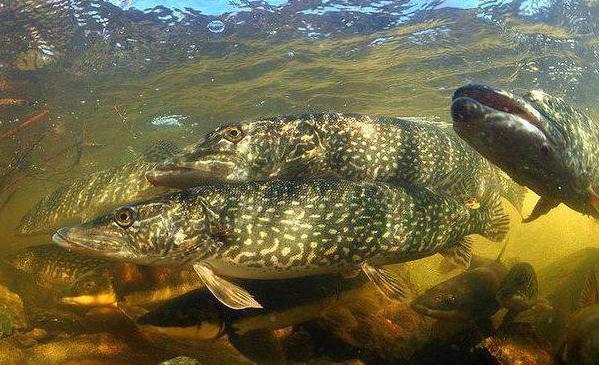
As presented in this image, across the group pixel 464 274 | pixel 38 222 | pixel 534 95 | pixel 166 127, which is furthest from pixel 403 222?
pixel 166 127

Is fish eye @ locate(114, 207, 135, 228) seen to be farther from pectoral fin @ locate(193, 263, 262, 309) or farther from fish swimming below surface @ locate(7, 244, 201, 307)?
fish swimming below surface @ locate(7, 244, 201, 307)

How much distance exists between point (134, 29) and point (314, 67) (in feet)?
24.1

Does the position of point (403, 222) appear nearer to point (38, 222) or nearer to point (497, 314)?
point (497, 314)

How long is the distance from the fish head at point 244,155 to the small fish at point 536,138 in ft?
8.43

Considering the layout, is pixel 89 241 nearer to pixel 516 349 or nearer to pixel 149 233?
pixel 149 233

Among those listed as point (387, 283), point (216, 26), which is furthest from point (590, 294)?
point (216, 26)

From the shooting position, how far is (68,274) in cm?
643

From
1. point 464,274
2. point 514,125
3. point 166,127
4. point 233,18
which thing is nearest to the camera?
point 514,125

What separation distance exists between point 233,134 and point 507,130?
3814 mm

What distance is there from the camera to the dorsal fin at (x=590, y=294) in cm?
460

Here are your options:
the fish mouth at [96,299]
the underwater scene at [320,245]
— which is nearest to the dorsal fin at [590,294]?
the underwater scene at [320,245]

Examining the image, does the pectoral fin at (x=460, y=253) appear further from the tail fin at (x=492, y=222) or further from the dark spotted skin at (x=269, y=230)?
the dark spotted skin at (x=269, y=230)

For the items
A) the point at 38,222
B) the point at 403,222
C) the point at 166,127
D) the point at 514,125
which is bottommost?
the point at 166,127

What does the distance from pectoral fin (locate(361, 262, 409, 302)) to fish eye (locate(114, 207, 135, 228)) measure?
2.83 metres
